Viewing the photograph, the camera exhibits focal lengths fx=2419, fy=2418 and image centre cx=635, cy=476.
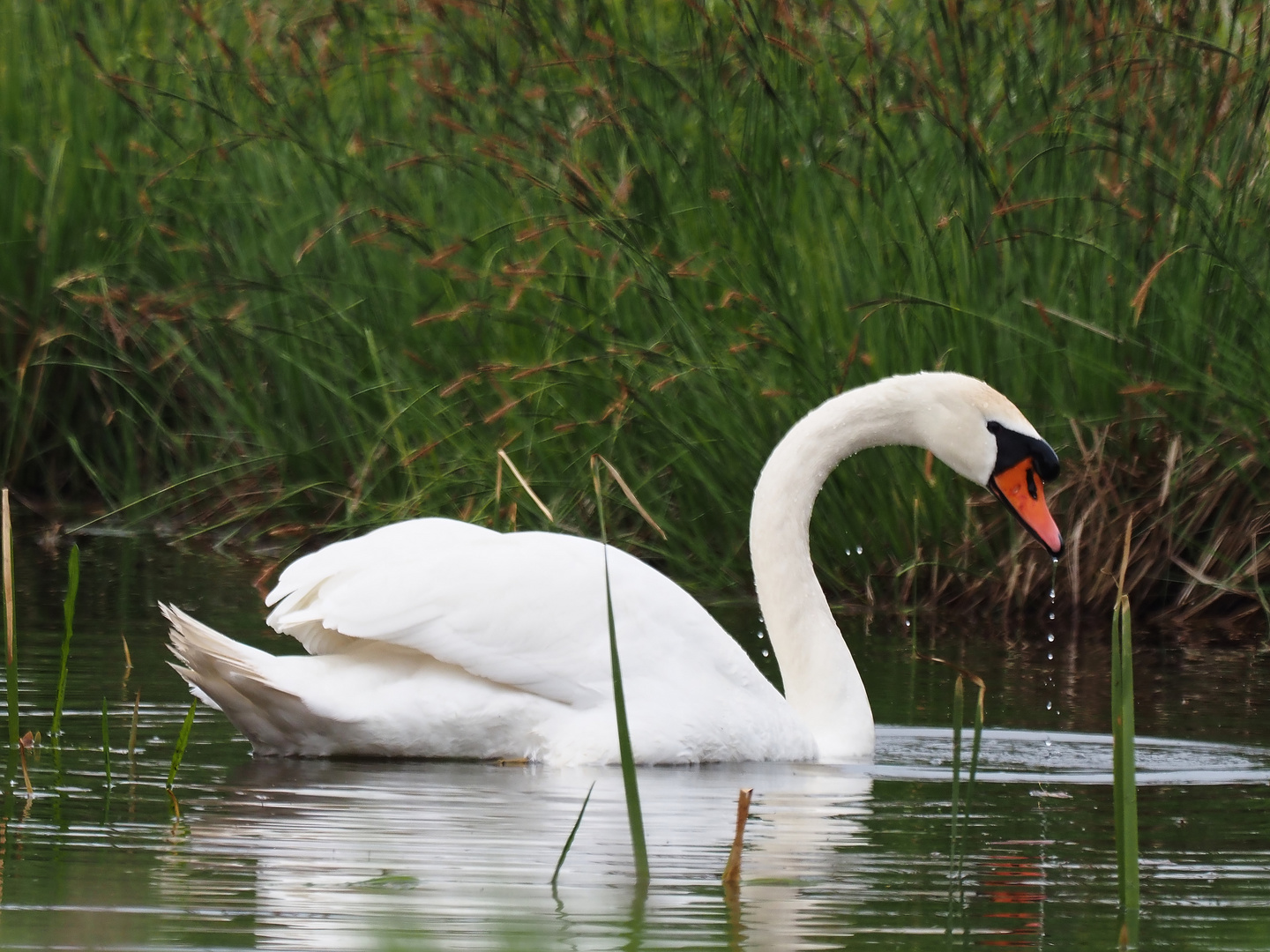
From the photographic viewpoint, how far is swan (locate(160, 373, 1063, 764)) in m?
5.12

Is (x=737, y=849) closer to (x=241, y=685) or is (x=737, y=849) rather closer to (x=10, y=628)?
(x=10, y=628)

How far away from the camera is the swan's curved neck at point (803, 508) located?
601cm

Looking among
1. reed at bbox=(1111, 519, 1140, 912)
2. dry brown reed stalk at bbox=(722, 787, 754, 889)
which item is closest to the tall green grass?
dry brown reed stalk at bbox=(722, 787, 754, 889)

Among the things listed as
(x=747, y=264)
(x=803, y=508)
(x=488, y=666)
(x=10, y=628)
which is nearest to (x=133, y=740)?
(x=10, y=628)

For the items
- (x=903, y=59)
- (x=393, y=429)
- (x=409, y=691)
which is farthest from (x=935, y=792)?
(x=393, y=429)

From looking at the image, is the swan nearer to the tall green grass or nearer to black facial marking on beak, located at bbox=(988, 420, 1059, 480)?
black facial marking on beak, located at bbox=(988, 420, 1059, 480)

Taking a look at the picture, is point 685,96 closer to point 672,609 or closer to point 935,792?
point 672,609

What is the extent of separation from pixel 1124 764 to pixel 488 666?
2188 mm

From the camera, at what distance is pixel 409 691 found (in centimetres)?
523

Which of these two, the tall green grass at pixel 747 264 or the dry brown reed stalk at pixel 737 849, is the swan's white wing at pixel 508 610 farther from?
the tall green grass at pixel 747 264

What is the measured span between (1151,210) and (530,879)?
424 centimetres

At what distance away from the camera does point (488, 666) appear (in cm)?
524

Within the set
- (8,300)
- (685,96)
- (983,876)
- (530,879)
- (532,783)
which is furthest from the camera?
(8,300)

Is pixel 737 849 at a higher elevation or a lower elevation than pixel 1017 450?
lower
